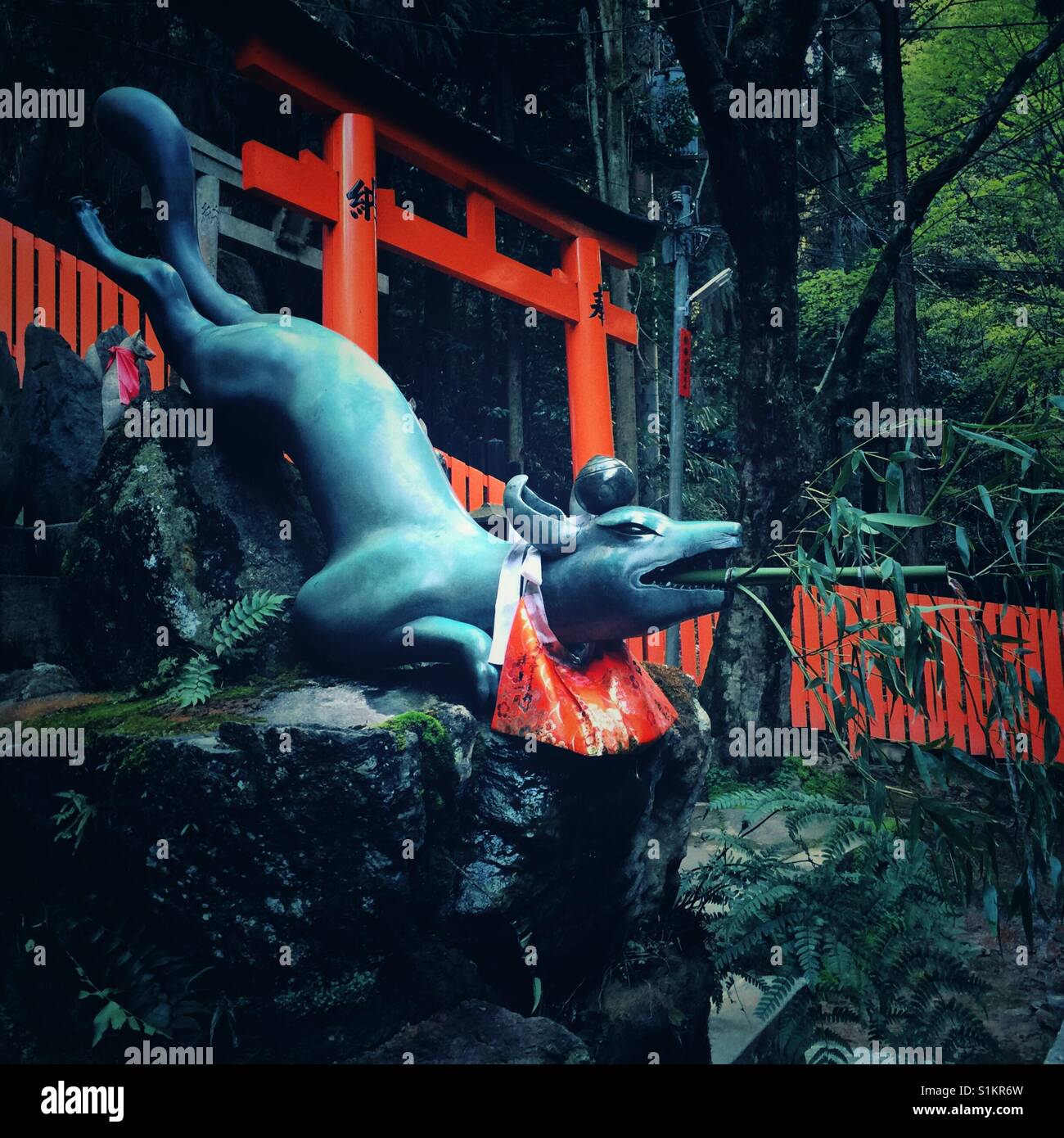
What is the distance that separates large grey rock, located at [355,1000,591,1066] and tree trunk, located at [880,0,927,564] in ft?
27.7

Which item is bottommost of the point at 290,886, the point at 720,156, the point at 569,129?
the point at 290,886

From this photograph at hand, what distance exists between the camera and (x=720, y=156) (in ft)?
21.7

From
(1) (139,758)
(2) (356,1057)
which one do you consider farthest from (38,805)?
(2) (356,1057)

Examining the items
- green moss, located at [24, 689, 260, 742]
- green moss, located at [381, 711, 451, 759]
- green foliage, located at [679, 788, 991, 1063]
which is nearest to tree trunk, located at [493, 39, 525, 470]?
green foliage, located at [679, 788, 991, 1063]

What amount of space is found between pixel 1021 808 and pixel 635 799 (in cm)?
118

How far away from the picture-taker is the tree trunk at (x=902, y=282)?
10.4 metres

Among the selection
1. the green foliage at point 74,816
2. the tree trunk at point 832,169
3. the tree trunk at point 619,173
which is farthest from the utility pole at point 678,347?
the green foliage at point 74,816

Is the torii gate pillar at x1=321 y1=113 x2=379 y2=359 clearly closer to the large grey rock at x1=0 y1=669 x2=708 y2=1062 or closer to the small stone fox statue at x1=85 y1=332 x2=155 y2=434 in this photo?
the small stone fox statue at x1=85 y1=332 x2=155 y2=434

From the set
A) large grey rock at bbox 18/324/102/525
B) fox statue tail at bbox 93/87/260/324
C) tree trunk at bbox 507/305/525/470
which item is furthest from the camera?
tree trunk at bbox 507/305/525/470

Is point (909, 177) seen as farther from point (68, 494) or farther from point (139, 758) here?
point (139, 758)

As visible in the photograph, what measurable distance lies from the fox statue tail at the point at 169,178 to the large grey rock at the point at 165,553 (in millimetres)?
446

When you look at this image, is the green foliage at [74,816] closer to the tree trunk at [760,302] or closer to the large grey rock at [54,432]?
the large grey rock at [54,432]

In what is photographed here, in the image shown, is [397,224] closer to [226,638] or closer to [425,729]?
[226,638]

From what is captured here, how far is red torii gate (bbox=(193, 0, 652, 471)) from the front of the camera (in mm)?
5535
